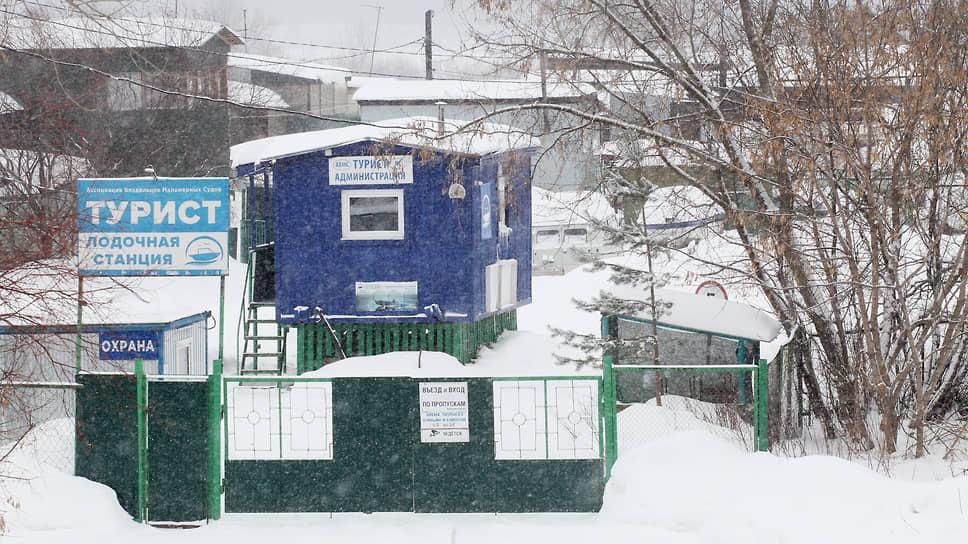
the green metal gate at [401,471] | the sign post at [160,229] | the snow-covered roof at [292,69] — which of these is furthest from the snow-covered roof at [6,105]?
the snow-covered roof at [292,69]

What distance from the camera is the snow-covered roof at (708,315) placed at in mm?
12922

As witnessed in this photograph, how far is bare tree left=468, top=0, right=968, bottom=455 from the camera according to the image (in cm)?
1016

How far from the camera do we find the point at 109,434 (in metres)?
9.26

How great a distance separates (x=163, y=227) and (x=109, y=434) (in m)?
5.37

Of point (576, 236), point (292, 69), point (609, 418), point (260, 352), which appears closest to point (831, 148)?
point (609, 418)

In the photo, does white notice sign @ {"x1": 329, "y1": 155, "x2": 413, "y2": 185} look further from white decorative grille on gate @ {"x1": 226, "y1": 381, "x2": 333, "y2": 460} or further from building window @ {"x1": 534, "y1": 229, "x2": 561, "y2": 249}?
building window @ {"x1": 534, "y1": 229, "x2": 561, "y2": 249}

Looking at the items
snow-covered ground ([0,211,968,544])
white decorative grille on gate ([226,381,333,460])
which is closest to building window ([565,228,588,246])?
white decorative grille on gate ([226,381,333,460])

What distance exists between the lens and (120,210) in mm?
13859

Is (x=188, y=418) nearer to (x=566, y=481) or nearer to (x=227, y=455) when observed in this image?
(x=227, y=455)

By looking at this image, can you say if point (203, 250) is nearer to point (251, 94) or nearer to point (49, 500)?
point (49, 500)

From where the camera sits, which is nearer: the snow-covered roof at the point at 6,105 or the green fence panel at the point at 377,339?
the green fence panel at the point at 377,339

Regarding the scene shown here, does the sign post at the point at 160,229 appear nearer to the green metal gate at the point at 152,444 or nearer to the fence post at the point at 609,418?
the green metal gate at the point at 152,444

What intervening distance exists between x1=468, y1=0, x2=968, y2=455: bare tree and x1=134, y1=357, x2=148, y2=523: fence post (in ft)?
18.7

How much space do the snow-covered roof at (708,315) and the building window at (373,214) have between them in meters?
4.08
